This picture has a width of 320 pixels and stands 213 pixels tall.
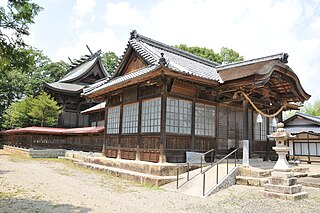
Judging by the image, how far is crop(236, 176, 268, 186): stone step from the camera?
32.0 feet

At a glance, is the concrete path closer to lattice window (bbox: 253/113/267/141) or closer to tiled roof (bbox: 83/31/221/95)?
tiled roof (bbox: 83/31/221/95)

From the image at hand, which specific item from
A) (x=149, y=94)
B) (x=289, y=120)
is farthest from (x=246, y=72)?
(x=289, y=120)

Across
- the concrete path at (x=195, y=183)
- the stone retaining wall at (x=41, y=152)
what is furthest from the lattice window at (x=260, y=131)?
the stone retaining wall at (x=41, y=152)

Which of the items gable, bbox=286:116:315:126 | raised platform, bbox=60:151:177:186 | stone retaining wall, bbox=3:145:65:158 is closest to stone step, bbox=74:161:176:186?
raised platform, bbox=60:151:177:186

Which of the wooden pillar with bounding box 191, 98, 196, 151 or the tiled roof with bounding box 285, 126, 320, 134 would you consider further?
the tiled roof with bounding box 285, 126, 320, 134

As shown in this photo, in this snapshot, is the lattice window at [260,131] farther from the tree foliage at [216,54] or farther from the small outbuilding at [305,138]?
the tree foliage at [216,54]

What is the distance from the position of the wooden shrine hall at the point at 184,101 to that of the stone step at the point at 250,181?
1901 mm

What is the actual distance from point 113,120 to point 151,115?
420cm

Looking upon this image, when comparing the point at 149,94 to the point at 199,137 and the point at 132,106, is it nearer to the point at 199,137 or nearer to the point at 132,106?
the point at 132,106

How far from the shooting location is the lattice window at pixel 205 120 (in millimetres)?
12867

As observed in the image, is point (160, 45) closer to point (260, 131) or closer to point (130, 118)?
point (130, 118)

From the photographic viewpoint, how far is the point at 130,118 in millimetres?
14211

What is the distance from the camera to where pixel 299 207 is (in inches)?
295

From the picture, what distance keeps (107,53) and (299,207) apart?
4870 cm
